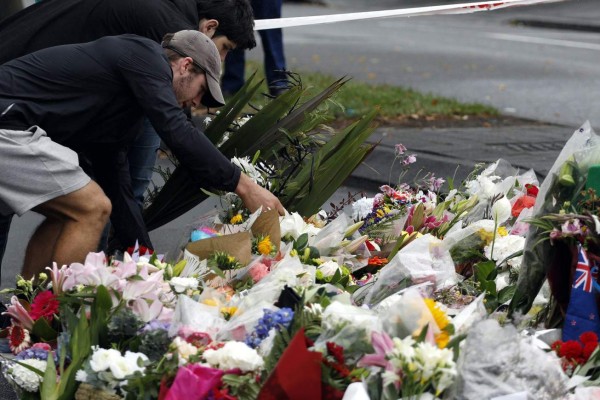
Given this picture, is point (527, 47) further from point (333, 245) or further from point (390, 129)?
point (333, 245)

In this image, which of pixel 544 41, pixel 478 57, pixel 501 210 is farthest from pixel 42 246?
pixel 544 41

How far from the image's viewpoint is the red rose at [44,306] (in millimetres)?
3141

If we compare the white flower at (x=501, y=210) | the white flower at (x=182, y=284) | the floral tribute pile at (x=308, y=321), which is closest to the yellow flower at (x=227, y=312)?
the floral tribute pile at (x=308, y=321)

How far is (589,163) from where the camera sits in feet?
10.2

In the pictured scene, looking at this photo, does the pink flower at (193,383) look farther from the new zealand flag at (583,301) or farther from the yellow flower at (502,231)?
the yellow flower at (502,231)

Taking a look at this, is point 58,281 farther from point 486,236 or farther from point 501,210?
point 501,210

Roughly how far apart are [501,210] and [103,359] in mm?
1731

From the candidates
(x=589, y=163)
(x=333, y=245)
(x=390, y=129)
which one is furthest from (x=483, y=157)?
(x=589, y=163)

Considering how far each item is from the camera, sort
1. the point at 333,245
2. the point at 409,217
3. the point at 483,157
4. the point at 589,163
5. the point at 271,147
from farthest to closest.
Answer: the point at 483,157
the point at 271,147
the point at 409,217
the point at 333,245
the point at 589,163

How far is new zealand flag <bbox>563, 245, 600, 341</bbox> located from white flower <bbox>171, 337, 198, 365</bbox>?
97cm

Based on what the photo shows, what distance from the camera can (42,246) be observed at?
4.04 metres

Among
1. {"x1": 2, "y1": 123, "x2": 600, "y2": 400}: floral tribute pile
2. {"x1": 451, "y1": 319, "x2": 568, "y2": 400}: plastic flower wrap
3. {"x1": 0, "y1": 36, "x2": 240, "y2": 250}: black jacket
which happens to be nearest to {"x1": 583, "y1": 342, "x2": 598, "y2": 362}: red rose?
{"x1": 2, "y1": 123, "x2": 600, "y2": 400}: floral tribute pile

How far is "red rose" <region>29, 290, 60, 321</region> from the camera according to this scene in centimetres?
314

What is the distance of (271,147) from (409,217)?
25.3 inches
